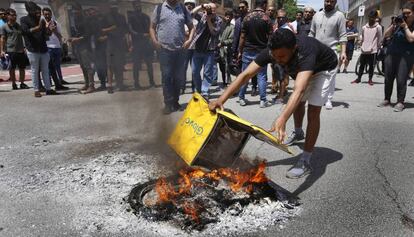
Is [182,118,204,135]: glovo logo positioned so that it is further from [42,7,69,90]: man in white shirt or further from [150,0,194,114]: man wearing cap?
[42,7,69,90]: man in white shirt

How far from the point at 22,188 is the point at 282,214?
8.04 ft

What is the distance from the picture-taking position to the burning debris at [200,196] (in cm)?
278

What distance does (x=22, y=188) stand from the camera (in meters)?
3.32

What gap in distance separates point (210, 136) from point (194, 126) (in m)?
0.24

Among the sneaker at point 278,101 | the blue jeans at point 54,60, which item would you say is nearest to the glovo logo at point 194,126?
the sneaker at point 278,101

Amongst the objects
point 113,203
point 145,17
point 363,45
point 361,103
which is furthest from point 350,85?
point 113,203

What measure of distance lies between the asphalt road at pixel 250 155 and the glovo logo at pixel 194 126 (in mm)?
695

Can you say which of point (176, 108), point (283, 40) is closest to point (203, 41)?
point (176, 108)

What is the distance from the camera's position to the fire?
117 inches

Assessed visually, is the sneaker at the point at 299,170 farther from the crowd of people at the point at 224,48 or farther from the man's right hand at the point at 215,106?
the man's right hand at the point at 215,106

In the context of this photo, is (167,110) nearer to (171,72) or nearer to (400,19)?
(171,72)

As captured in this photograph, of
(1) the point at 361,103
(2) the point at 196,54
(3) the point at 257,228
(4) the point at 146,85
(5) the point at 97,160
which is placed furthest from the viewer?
(4) the point at 146,85

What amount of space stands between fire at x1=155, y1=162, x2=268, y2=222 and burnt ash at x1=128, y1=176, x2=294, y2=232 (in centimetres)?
3

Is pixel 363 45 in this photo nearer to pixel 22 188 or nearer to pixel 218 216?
pixel 218 216
